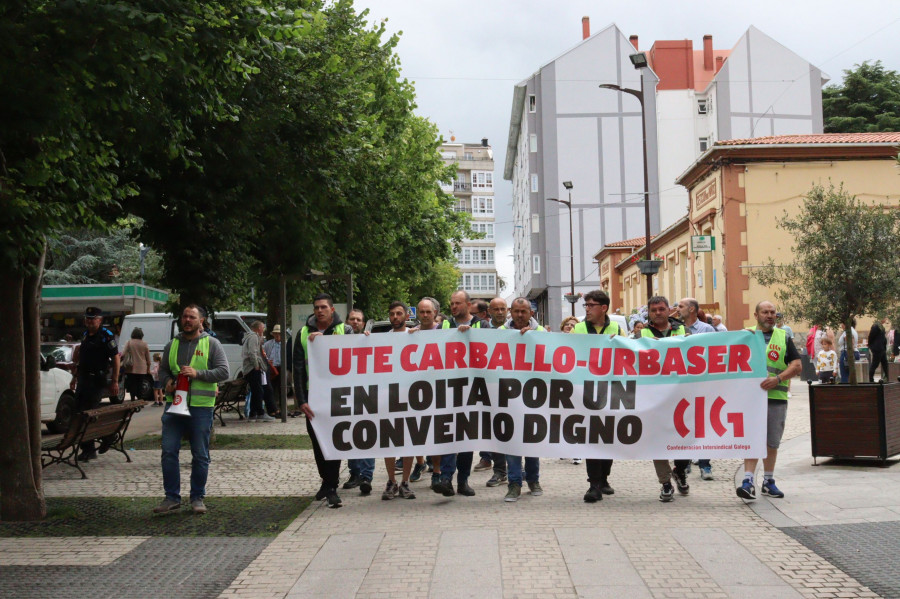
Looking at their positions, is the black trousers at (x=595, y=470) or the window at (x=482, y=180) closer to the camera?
the black trousers at (x=595, y=470)

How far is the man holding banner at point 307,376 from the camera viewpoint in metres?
9.08

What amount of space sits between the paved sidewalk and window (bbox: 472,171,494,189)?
135 metres

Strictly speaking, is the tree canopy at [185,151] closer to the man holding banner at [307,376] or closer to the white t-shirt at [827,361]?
the man holding banner at [307,376]

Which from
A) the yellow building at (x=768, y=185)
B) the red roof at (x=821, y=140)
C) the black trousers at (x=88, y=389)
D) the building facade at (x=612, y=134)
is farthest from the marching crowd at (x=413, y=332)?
the building facade at (x=612, y=134)

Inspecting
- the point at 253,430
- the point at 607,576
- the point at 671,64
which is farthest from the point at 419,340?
the point at 671,64

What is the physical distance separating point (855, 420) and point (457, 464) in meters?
4.42

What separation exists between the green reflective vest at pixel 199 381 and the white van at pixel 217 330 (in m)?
17.7

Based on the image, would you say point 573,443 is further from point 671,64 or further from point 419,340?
point 671,64

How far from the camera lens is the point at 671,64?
64562 mm

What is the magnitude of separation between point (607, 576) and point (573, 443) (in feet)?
9.89

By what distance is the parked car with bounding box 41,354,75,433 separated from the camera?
1669 centimetres

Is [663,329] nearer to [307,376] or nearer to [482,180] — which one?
[307,376]

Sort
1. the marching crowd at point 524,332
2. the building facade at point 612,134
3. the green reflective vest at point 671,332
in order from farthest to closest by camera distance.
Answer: the building facade at point 612,134, the green reflective vest at point 671,332, the marching crowd at point 524,332

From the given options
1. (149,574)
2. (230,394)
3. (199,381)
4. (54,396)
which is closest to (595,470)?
(199,381)
